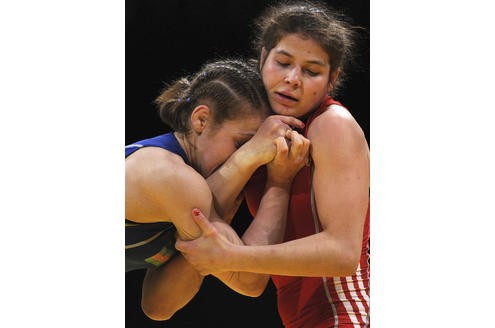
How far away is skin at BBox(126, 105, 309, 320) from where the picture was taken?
252cm

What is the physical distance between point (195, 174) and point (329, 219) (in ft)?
1.46

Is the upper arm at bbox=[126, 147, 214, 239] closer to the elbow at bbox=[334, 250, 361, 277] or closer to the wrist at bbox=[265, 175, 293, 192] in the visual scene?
the wrist at bbox=[265, 175, 293, 192]

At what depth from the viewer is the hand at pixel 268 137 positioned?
2.52 meters

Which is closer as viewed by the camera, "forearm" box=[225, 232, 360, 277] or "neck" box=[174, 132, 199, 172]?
"forearm" box=[225, 232, 360, 277]

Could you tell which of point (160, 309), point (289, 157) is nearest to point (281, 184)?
point (289, 157)

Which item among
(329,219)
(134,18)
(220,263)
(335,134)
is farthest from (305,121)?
(134,18)

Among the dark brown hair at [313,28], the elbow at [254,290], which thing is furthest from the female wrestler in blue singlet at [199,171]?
the dark brown hair at [313,28]

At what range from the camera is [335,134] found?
8.18ft

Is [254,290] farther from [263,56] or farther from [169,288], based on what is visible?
[263,56]

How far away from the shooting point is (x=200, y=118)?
264 centimetres

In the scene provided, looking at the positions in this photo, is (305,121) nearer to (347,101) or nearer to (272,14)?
(347,101)

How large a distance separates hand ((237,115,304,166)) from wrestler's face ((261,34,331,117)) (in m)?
0.04

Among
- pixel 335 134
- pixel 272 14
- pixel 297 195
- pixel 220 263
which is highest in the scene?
→ pixel 272 14

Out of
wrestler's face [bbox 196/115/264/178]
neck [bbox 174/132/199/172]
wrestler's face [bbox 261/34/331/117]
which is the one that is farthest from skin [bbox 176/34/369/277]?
neck [bbox 174/132/199/172]
